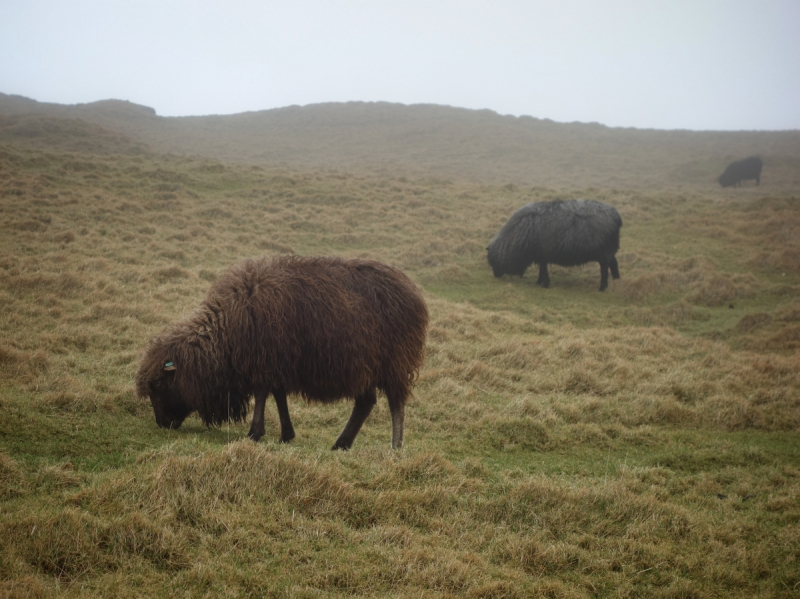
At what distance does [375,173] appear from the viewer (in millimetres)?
33000

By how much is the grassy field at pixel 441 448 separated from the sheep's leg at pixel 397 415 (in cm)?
42

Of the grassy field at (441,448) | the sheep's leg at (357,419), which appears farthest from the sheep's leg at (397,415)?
the grassy field at (441,448)

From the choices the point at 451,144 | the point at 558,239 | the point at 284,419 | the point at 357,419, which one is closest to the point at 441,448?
the point at 357,419

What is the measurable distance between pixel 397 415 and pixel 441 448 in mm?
690

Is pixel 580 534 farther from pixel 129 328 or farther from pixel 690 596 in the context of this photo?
pixel 129 328

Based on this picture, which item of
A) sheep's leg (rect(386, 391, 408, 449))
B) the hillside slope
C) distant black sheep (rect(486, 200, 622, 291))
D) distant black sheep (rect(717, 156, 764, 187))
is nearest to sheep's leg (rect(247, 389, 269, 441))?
sheep's leg (rect(386, 391, 408, 449))

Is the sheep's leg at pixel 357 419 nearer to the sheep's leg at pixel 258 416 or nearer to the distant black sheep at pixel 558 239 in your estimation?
the sheep's leg at pixel 258 416

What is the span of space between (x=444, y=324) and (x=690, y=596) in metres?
8.17

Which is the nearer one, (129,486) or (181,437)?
(129,486)

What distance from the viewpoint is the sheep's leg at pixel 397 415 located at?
6.10 m

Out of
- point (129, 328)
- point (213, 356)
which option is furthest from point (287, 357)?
point (129, 328)

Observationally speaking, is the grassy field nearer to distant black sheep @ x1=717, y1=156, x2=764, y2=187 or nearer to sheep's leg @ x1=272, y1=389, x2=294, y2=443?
sheep's leg @ x1=272, y1=389, x2=294, y2=443

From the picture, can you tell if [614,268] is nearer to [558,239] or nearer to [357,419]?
[558,239]

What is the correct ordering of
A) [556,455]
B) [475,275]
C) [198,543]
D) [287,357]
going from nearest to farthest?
[198,543]
[287,357]
[556,455]
[475,275]
